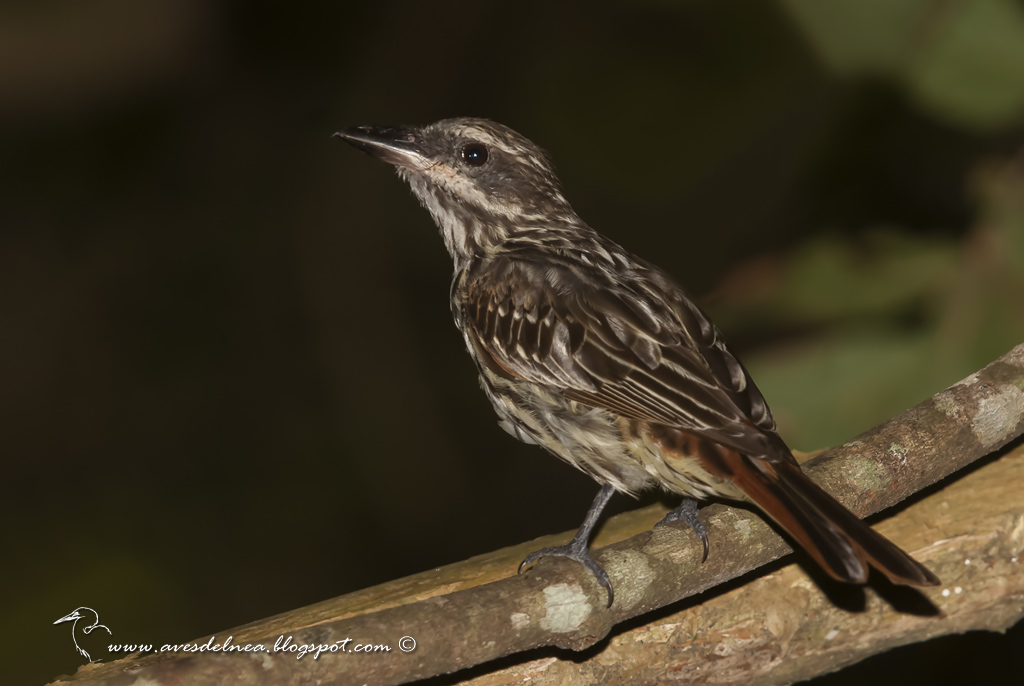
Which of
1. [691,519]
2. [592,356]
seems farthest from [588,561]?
[592,356]

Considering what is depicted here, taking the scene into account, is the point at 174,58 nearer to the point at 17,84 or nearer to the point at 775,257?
the point at 17,84

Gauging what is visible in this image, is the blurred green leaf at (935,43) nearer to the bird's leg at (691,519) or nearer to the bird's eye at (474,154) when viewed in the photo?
the bird's eye at (474,154)

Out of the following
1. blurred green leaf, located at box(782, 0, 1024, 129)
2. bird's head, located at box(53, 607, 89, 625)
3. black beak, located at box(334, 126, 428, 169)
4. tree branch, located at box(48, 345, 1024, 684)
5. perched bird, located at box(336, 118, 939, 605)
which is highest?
black beak, located at box(334, 126, 428, 169)

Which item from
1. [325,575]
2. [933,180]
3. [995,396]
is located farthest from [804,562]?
[325,575]

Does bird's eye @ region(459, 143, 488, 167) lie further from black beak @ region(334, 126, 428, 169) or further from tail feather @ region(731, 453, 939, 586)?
tail feather @ region(731, 453, 939, 586)

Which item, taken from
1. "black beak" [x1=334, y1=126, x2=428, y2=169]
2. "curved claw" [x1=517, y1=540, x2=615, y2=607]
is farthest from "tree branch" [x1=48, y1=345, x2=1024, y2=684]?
"black beak" [x1=334, y1=126, x2=428, y2=169]

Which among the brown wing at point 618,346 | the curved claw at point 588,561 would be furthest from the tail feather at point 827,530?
the curved claw at point 588,561

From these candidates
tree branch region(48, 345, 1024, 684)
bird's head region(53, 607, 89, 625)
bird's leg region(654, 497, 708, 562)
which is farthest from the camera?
bird's head region(53, 607, 89, 625)
